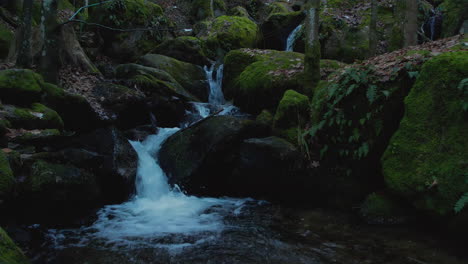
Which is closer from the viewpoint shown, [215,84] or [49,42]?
[49,42]

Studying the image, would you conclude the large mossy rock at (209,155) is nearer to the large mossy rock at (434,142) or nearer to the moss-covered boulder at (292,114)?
the moss-covered boulder at (292,114)

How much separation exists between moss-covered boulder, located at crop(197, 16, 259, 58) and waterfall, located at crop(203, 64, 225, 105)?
7.22ft

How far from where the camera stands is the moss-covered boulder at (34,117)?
6.80 meters

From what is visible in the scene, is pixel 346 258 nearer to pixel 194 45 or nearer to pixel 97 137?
pixel 97 137

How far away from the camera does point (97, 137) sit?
775cm

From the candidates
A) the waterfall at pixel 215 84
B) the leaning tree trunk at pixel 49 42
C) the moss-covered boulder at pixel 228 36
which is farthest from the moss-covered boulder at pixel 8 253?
the moss-covered boulder at pixel 228 36

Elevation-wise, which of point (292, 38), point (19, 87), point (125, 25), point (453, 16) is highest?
point (125, 25)

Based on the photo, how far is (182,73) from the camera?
A: 1383cm

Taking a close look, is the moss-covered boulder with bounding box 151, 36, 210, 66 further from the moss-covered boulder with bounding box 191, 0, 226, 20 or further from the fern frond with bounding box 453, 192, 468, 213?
the fern frond with bounding box 453, 192, 468, 213

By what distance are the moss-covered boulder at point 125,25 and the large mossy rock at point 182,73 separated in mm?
2793

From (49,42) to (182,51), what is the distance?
7.38 m

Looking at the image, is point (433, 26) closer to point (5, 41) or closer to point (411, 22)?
point (411, 22)

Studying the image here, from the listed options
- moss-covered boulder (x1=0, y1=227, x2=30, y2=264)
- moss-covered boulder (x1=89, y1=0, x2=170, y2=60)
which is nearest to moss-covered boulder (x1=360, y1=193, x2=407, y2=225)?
moss-covered boulder (x1=0, y1=227, x2=30, y2=264)

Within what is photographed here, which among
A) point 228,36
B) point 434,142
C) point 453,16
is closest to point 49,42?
point 434,142
